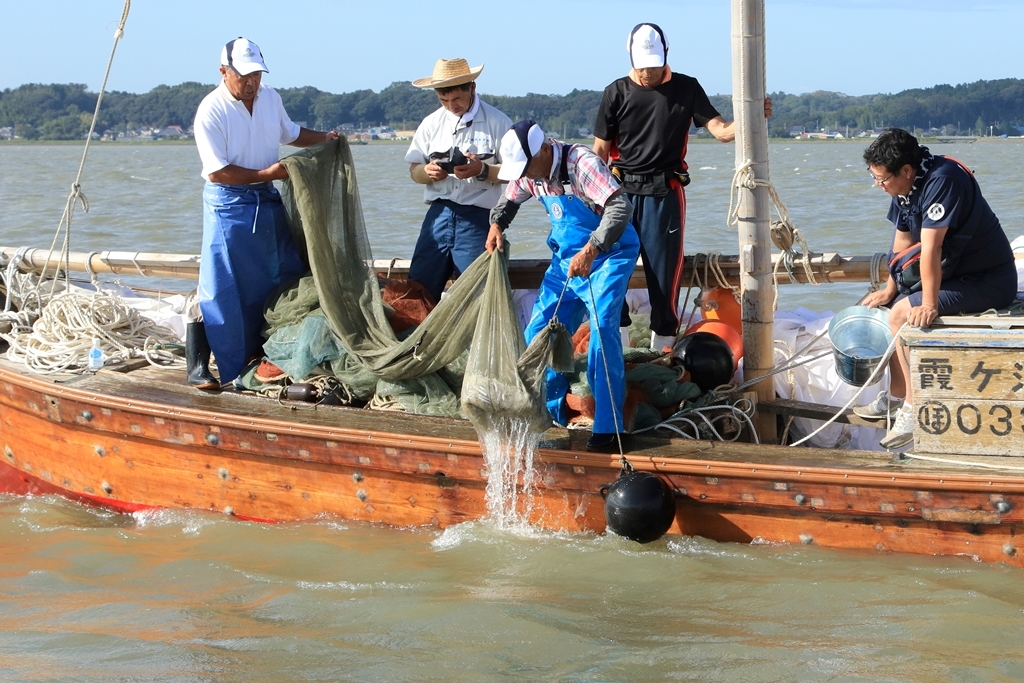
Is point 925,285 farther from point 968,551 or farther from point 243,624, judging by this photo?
point 243,624

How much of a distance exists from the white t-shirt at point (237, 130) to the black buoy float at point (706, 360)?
2348 mm

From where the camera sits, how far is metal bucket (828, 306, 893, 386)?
5094 millimetres

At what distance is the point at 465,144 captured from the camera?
5953 mm

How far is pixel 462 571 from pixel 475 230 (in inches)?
72.7

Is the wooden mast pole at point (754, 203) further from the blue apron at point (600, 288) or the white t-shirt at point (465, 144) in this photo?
the white t-shirt at point (465, 144)

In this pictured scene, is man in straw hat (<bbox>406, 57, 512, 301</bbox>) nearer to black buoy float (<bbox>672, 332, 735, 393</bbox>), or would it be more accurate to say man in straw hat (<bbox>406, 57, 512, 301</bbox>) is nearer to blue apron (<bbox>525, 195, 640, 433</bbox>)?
blue apron (<bbox>525, 195, 640, 433</bbox>)

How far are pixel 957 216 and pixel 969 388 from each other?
70 centimetres

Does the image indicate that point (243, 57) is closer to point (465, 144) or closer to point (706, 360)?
point (465, 144)

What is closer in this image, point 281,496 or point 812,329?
point 281,496

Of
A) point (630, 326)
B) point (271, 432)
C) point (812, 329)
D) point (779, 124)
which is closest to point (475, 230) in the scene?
point (630, 326)

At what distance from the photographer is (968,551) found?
4660 millimetres

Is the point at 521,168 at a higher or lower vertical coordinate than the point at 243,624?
higher

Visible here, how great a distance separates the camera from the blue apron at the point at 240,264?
577 centimetres

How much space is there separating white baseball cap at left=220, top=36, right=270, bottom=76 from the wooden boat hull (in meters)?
1.67
